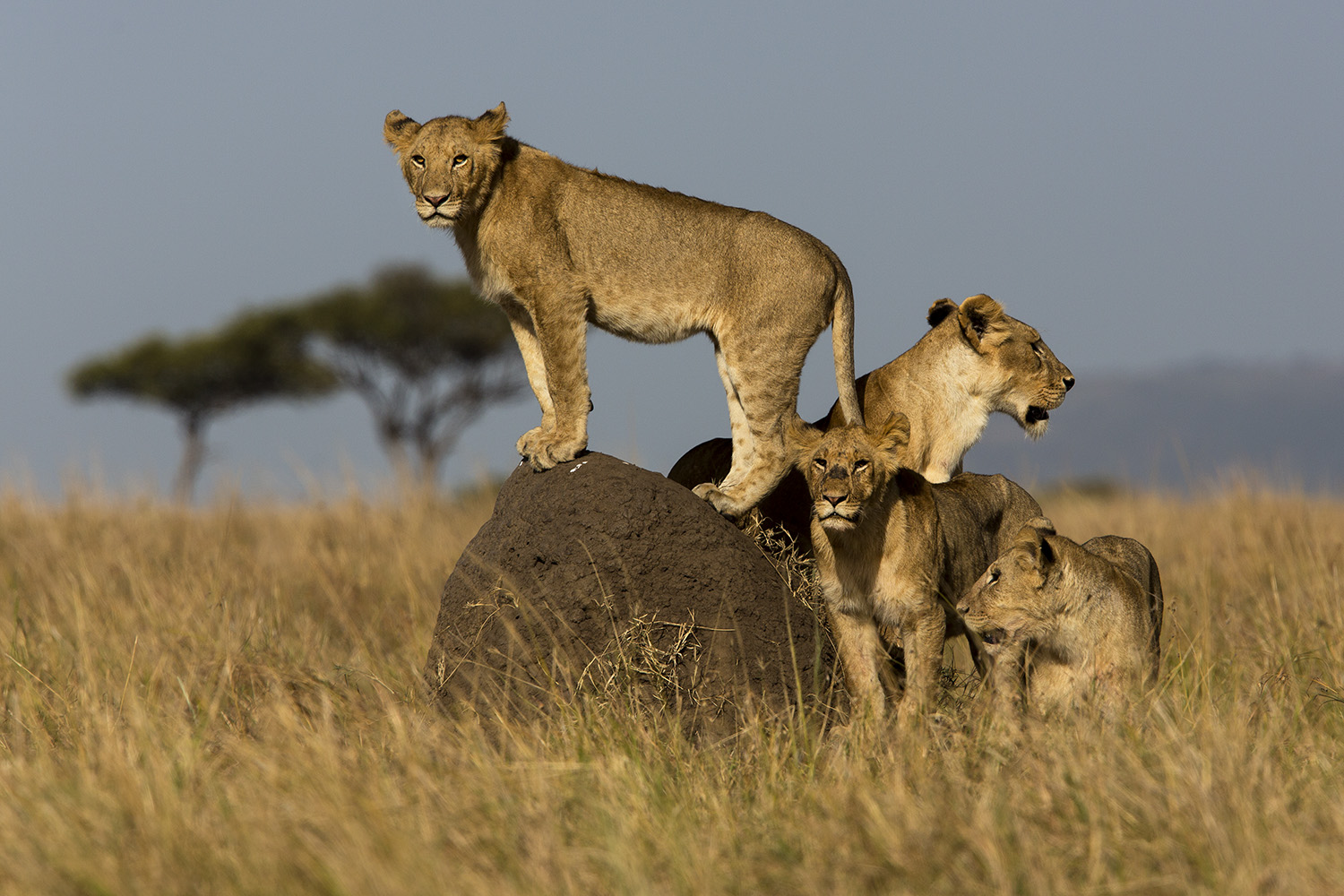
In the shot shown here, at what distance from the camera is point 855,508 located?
18.0 ft

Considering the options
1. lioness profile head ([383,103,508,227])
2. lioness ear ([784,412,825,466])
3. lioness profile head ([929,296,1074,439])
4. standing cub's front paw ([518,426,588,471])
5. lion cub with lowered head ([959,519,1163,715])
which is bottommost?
lion cub with lowered head ([959,519,1163,715])

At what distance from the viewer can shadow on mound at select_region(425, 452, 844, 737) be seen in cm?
590

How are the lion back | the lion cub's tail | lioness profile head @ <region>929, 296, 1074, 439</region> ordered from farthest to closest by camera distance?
lioness profile head @ <region>929, 296, 1074, 439</region> < the lion cub's tail < the lion back

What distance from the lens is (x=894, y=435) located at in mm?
5734

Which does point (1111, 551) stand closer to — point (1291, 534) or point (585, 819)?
point (585, 819)

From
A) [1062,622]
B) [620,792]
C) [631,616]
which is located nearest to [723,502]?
[631,616]

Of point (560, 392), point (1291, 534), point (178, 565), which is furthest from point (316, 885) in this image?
point (1291, 534)

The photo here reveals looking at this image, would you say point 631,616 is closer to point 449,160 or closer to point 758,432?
point 758,432

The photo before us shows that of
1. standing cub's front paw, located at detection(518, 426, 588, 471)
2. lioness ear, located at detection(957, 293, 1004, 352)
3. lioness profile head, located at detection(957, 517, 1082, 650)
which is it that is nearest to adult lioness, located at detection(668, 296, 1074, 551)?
lioness ear, located at detection(957, 293, 1004, 352)

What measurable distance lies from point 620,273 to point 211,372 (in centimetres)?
3211

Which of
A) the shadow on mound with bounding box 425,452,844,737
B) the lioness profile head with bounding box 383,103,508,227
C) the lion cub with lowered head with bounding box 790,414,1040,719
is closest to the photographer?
the lion cub with lowered head with bounding box 790,414,1040,719

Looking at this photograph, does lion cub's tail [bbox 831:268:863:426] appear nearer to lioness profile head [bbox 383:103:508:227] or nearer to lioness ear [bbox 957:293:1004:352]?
lioness ear [bbox 957:293:1004:352]

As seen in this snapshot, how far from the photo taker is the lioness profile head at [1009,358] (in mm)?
6926

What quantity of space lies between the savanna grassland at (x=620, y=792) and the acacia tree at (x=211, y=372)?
95.5 feet
